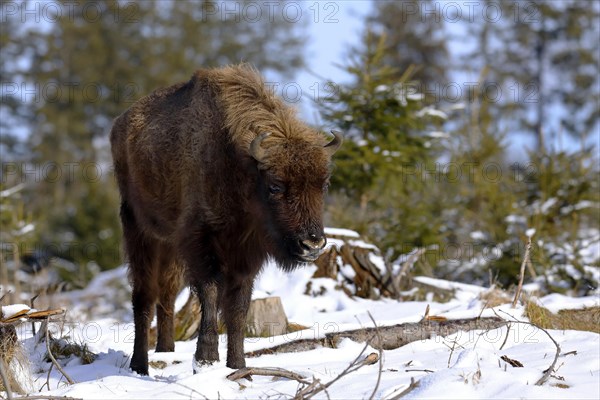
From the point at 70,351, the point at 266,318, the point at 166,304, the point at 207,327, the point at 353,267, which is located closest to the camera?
the point at 207,327

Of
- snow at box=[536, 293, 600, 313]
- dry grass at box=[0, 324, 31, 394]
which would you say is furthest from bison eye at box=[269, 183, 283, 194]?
snow at box=[536, 293, 600, 313]

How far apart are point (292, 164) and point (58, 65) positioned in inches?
1372

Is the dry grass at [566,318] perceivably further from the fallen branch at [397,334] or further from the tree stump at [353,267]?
the tree stump at [353,267]

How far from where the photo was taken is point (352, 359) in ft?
21.0

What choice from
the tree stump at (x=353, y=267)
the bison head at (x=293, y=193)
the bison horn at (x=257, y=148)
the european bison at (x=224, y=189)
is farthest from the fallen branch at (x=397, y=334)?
the tree stump at (x=353, y=267)

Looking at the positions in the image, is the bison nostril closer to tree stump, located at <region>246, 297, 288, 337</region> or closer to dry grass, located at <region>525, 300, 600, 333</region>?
tree stump, located at <region>246, 297, 288, 337</region>

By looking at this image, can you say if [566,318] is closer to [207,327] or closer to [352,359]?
[352,359]

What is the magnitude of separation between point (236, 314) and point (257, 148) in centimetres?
140

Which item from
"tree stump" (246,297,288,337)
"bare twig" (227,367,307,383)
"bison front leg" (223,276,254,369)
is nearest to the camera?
"bare twig" (227,367,307,383)

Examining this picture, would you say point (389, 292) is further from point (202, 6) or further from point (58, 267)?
point (202, 6)

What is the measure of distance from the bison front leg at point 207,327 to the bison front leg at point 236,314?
0.10 meters

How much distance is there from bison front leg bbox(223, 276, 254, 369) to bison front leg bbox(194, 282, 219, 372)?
0.10 m

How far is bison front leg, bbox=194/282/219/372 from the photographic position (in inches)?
240

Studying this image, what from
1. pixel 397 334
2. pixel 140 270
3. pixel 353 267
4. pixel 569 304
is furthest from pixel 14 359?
pixel 569 304
